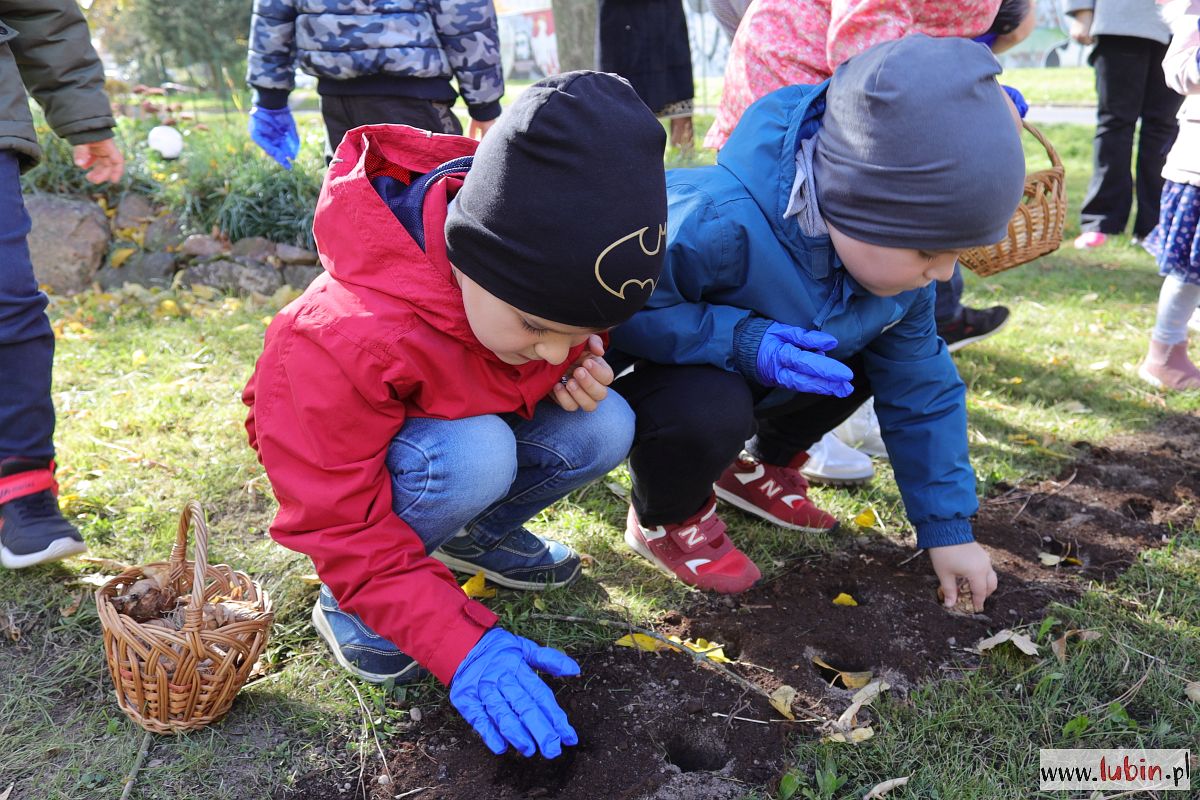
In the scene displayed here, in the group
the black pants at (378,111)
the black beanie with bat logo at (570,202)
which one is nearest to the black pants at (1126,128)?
the black pants at (378,111)

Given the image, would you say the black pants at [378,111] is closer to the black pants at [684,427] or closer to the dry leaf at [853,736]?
the black pants at [684,427]

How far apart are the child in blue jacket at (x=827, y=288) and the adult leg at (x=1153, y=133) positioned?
148 inches

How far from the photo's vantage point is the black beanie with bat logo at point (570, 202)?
4.24 ft

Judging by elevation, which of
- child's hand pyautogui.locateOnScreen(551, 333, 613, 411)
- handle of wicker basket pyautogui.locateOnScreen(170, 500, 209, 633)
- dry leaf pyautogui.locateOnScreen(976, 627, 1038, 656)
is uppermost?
child's hand pyautogui.locateOnScreen(551, 333, 613, 411)

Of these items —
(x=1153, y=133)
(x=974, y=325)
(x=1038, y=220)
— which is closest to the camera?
(x=1038, y=220)

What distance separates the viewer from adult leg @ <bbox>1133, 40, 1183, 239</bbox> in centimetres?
486

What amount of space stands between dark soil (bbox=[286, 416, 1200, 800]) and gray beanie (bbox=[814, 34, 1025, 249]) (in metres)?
0.81

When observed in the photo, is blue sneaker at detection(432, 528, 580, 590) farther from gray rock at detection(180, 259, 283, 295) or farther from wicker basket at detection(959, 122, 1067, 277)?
gray rock at detection(180, 259, 283, 295)

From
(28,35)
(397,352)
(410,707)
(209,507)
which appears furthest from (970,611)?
(28,35)

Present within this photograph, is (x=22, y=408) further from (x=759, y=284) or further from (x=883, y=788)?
(x=883, y=788)

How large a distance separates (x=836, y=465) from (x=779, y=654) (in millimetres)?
840

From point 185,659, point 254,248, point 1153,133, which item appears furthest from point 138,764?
point 1153,133

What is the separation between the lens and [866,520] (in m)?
2.36

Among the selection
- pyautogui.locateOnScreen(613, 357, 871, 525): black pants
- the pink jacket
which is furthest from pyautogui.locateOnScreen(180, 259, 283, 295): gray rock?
pyautogui.locateOnScreen(613, 357, 871, 525): black pants
